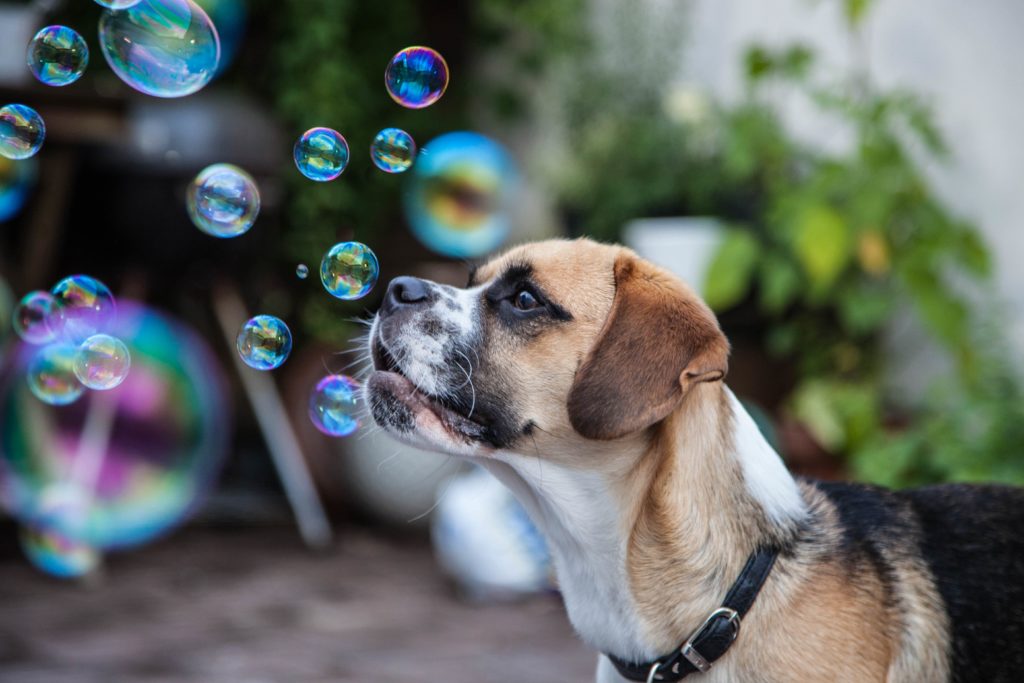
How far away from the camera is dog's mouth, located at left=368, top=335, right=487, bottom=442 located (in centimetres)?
227

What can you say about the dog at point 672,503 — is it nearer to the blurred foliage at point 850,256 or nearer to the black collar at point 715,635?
the black collar at point 715,635

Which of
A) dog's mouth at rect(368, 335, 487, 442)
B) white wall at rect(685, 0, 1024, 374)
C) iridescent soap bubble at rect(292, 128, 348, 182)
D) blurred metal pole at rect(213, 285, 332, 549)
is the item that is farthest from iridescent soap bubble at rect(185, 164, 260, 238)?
white wall at rect(685, 0, 1024, 374)

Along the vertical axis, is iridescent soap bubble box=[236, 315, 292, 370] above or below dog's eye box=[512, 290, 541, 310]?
below

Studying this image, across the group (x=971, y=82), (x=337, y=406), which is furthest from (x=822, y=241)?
(x=337, y=406)

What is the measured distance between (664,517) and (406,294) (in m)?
0.79

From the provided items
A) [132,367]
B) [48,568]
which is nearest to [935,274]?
[132,367]

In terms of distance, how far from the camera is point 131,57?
3.17m

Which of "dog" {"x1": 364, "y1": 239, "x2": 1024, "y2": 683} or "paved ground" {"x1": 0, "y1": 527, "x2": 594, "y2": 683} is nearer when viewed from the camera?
"dog" {"x1": 364, "y1": 239, "x2": 1024, "y2": 683}

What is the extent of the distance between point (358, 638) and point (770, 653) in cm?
229

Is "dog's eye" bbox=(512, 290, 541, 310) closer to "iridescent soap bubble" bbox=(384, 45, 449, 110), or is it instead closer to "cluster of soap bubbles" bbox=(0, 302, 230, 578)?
"iridescent soap bubble" bbox=(384, 45, 449, 110)

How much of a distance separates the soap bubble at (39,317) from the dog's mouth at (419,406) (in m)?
1.60

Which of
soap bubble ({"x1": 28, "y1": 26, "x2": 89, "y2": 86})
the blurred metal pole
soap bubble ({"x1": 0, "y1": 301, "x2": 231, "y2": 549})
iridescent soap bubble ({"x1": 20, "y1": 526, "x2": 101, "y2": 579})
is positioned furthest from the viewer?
the blurred metal pole

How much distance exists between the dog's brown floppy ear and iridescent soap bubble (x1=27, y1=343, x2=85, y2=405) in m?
2.30

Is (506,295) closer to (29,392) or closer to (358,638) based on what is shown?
(358,638)
